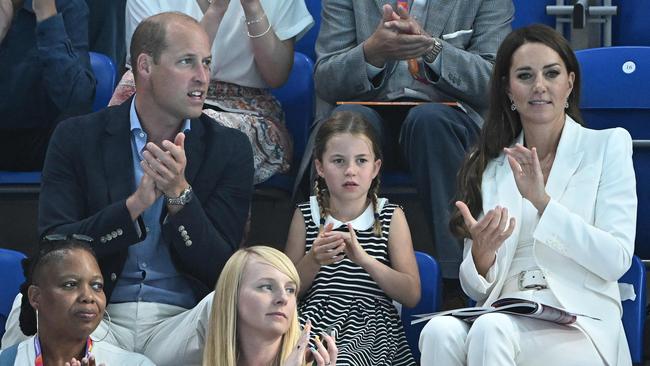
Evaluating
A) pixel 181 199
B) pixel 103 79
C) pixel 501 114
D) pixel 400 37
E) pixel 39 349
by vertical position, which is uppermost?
pixel 400 37

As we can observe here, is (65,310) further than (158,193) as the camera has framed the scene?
No

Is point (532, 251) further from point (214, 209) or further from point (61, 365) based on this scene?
point (61, 365)

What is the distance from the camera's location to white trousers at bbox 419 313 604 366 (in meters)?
3.36

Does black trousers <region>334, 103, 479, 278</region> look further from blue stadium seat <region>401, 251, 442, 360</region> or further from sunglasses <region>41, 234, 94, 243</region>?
sunglasses <region>41, 234, 94, 243</region>

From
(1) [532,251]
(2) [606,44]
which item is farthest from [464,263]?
(2) [606,44]

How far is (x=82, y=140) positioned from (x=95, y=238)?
0.34 metres

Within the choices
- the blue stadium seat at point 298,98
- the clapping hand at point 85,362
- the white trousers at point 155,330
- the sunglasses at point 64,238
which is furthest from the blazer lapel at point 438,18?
the clapping hand at point 85,362

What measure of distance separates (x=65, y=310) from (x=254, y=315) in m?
0.48

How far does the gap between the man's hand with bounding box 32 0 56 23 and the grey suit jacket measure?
90 cm

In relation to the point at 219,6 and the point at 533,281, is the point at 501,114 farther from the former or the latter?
the point at 219,6

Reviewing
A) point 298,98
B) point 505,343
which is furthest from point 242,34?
point 505,343

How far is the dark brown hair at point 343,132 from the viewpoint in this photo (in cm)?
396

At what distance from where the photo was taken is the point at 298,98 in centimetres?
481

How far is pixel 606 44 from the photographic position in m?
4.88
